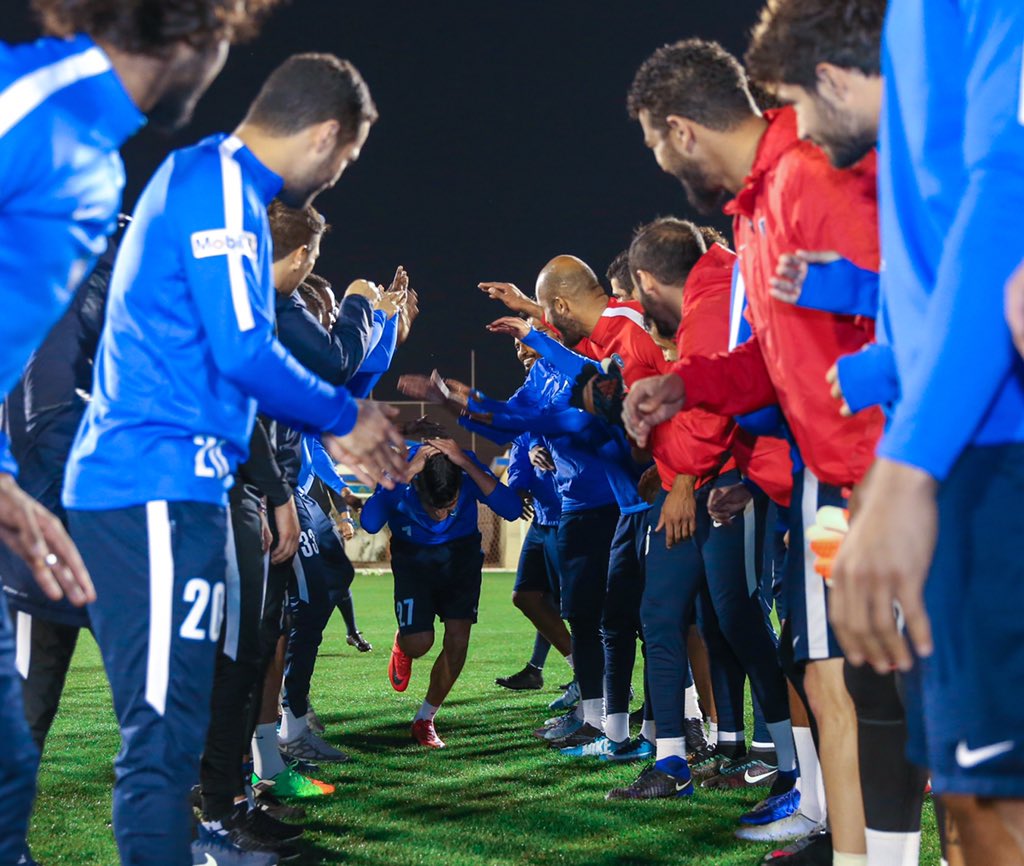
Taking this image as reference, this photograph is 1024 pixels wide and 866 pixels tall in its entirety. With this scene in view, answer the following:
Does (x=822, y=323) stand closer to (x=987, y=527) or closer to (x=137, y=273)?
(x=987, y=527)

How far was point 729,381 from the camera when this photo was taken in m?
2.96

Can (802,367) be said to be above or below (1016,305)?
below

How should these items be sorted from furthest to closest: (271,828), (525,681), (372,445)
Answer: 1. (525,681)
2. (271,828)
3. (372,445)

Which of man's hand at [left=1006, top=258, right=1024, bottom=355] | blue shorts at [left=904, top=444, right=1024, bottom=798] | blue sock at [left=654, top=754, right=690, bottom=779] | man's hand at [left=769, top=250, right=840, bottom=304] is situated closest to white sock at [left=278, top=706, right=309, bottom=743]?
blue sock at [left=654, top=754, right=690, bottom=779]

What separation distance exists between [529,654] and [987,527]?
908 cm

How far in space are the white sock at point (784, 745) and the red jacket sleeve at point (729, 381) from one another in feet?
5.90

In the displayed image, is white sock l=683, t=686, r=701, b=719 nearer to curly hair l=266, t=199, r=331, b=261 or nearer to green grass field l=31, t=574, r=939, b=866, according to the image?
green grass field l=31, t=574, r=939, b=866

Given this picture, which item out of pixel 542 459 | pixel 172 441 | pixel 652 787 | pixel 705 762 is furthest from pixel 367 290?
pixel 705 762

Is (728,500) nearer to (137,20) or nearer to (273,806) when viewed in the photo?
(273,806)

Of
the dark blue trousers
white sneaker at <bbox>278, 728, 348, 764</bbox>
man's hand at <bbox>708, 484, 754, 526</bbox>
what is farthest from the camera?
white sneaker at <bbox>278, 728, 348, 764</bbox>

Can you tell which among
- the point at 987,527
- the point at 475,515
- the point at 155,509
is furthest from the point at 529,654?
the point at 987,527

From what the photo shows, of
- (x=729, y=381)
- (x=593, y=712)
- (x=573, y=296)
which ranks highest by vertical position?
(x=573, y=296)

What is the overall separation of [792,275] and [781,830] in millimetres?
2217

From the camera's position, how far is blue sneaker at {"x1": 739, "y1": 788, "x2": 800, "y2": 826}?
149 inches
